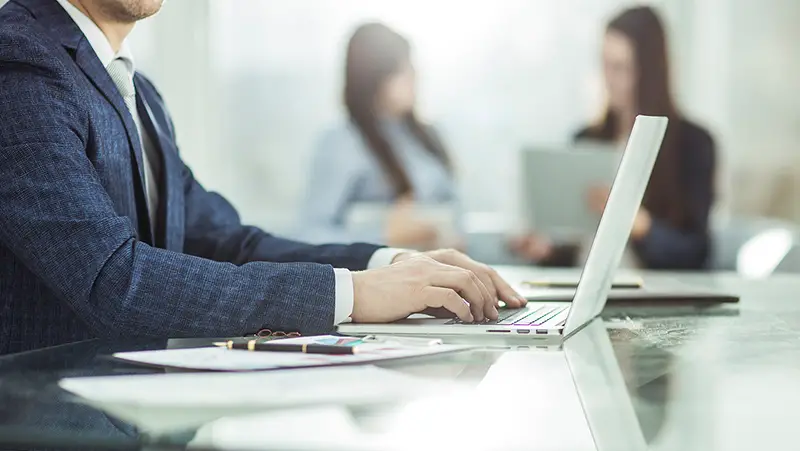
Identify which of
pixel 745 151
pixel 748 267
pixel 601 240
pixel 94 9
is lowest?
pixel 748 267

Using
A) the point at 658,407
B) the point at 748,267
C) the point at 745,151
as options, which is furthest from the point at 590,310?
the point at 745,151

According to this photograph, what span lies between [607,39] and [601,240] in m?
3.66

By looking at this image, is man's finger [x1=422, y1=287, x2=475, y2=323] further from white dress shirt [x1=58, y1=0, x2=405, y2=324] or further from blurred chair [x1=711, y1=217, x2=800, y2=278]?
blurred chair [x1=711, y1=217, x2=800, y2=278]

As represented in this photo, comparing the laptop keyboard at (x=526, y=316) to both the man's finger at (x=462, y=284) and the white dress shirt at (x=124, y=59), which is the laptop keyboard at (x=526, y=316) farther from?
the white dress shirt at (x=124, y=59)

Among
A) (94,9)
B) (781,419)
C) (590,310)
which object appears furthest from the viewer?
(94,9)

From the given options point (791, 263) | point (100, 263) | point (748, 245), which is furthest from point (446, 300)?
point (748, 245)

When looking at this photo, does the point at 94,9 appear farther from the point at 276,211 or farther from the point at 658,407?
the point at 276,211

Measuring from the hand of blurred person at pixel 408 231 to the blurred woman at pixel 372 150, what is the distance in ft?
0.99

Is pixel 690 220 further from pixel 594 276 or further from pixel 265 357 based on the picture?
pixel 265 357

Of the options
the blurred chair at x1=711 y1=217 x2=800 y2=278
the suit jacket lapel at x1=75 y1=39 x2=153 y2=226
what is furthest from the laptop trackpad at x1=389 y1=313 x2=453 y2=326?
the blurred chair at x1=711 y1=217 x2=800 y2=278

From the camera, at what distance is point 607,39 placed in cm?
461

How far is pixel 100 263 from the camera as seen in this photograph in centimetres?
108

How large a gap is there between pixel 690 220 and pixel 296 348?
3.60 metres

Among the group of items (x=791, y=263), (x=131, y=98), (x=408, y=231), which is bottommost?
(x=791, y=263)
